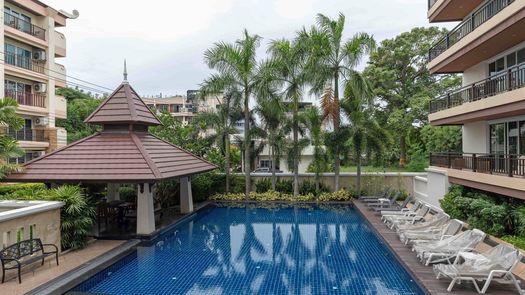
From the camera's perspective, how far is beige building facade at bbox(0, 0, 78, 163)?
80.4 feet

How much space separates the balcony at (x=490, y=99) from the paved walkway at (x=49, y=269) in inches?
509

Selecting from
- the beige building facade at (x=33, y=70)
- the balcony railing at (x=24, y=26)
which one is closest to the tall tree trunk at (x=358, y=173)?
the beige building facade at (x=33, y=70)

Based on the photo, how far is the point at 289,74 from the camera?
21.7 meters

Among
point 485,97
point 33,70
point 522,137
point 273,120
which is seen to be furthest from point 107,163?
point 33,70

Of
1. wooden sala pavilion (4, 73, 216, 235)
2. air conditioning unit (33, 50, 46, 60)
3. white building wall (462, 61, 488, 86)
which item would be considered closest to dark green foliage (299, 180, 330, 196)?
wooden sala pavilion (4, 73, 216, 235)

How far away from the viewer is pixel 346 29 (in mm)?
21562

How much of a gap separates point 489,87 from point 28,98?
86.4 ft

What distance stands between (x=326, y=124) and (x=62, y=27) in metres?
23.0

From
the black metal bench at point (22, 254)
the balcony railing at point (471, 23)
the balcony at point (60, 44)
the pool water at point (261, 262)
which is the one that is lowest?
the pool water at point (261, 262)

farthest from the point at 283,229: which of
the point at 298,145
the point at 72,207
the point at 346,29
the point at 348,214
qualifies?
the point at 346,29

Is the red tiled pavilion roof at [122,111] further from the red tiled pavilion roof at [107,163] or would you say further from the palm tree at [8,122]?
the palm tree at [8,122]

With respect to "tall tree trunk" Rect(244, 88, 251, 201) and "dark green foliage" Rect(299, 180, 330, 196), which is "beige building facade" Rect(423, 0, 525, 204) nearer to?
"dark green foliage" Rect(299, 180, 330, 196)

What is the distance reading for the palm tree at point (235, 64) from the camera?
21.5 metres

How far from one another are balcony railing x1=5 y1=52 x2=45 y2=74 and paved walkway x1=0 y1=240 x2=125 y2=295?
1779 cm
